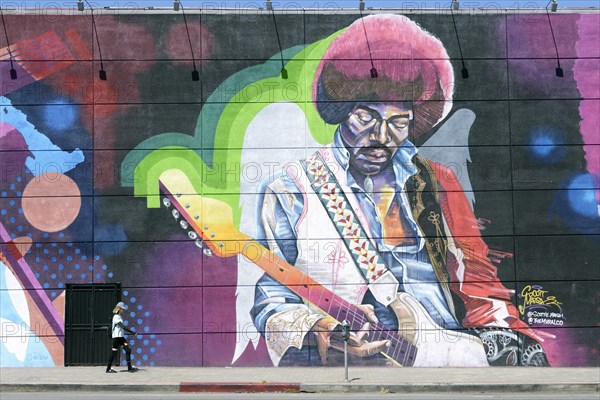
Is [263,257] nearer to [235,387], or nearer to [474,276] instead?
[235,387]

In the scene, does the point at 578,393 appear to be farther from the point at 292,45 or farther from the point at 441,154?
the point at 292,45

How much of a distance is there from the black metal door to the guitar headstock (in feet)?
7.09

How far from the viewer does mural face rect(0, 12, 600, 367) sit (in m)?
21.5

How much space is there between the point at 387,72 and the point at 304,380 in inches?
297

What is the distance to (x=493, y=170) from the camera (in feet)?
71.8

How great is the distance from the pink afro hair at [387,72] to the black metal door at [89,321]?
21.4 ft

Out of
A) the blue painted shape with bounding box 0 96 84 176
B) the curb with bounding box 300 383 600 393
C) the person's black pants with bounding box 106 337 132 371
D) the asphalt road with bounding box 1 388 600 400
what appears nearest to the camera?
the asphalt road with bounding box 1 388 600 400

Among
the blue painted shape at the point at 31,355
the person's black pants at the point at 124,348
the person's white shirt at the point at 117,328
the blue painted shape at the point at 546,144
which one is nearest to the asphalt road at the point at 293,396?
the person's black pants at the point at 124,348

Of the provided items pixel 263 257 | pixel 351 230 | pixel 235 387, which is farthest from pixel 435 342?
pixel 235 387

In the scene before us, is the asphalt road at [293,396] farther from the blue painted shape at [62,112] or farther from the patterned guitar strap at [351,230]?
the blue painted shape at [62,112]

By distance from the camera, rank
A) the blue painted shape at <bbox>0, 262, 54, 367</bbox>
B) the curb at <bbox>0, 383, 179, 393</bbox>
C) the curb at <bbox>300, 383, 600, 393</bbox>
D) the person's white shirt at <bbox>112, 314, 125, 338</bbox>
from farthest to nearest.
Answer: the blue painted shape at <bbox>0, 262, 54, 367</bbox> < the person's white shirt at <bbox>112, 314, 125, 338</bbox> < the curb at <bbox>0, 383, 179, 393</bbox> < the curb at <bbox>300, 383, 600, 393</bbox>

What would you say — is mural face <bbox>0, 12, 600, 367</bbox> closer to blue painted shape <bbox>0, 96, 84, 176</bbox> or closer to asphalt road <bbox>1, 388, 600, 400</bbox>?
blue painted shape <bbox>0, 96, 84, 176</bbox>

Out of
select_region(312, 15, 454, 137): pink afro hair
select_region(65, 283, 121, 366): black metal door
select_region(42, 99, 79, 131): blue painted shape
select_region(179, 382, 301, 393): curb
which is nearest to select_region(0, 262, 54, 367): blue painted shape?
select_region(65, 283, 121, 366): black metal door

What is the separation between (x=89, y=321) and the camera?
21.6 meters
